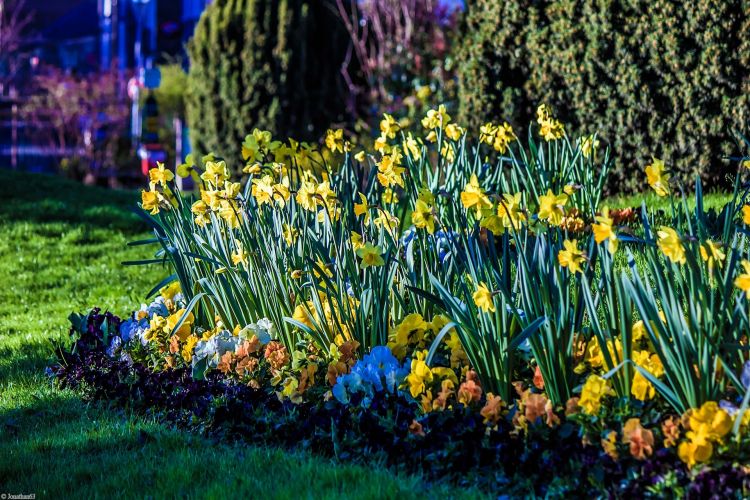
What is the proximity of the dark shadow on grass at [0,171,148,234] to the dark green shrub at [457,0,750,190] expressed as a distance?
3286 millimetres

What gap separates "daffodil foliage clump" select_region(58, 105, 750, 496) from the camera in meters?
2.67

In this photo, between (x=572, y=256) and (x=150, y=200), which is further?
(x=150, y=200)

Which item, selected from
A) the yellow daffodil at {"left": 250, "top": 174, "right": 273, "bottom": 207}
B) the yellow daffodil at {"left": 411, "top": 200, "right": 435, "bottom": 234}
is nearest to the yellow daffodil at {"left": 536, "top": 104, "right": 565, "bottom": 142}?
the yellow daffodil at {"left": 250, "top": 174, "right": 273, "bottom": 207}

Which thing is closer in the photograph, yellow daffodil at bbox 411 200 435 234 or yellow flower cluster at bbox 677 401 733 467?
yellow flower cluster at bbox 677 401 733 467

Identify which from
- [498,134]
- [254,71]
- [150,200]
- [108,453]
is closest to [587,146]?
[498,134]

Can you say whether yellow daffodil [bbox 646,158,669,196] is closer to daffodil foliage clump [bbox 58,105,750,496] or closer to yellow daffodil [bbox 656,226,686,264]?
daffodil foliage clump [bbox 58,105,750,496]

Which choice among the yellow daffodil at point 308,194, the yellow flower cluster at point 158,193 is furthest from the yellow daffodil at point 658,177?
the yellow flower cluster at point 158,193

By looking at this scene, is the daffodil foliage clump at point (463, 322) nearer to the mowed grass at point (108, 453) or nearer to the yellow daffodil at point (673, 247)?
the yellow daffodil at point (673, 247)

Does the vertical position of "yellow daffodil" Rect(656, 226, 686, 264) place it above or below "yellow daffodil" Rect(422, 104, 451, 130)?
below

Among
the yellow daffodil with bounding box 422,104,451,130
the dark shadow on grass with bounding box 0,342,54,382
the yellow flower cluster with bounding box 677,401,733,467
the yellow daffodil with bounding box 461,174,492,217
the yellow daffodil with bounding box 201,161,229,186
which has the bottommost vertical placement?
the dark shadow on grass with bounding box 0,342,54,382

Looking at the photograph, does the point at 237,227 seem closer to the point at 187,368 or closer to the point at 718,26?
the point at 187,368

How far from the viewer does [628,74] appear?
609 centimetres

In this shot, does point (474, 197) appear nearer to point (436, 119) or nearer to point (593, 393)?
point (593, 393)

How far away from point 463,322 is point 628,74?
3568mm
